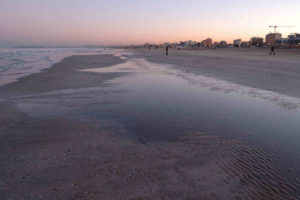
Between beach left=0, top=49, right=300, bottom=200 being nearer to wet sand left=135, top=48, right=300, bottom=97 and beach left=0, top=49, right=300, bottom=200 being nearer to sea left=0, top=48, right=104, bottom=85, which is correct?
wet sand left=135, top=48, right=300, bottom=97

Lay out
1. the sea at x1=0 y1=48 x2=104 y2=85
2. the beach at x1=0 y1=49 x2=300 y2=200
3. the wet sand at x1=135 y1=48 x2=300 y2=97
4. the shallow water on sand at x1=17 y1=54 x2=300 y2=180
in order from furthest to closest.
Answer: the sea at x1=0 y1=48 x2=104 y2=85, the wet sand at x1=135 y1=48 x2=300 y2=97, the shallow water on sand at x1=17 y1=54 x2=300 y2=180, the beach at x1=0 y1=49 x2=300 y2=200

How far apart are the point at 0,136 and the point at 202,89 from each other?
941 cm

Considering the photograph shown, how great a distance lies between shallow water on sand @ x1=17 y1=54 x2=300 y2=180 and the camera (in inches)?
209

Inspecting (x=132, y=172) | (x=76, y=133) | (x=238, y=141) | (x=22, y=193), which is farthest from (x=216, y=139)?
(x=22, y=193)

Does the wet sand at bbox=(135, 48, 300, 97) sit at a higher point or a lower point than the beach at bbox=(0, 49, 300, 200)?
higher

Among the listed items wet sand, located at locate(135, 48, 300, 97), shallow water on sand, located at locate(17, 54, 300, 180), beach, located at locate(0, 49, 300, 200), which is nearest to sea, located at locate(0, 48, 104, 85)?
shallow water on sand, located at locate(17, 54, 300, 180)

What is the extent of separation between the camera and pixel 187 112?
734cm

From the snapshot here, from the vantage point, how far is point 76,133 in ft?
18.1

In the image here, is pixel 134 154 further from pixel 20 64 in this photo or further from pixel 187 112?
pixel 20 64

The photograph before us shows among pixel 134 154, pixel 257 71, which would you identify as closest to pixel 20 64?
pixel 134 154

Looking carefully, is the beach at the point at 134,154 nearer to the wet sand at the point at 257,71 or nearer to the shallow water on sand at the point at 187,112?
the shallow water on sand at the point at 187,112

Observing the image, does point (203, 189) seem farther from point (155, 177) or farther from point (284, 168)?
point (284, 168)

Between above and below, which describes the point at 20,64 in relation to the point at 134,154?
above

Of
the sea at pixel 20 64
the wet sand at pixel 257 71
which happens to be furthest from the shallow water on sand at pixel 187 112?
the sea at pixel 20 64
